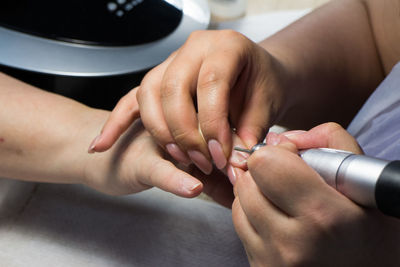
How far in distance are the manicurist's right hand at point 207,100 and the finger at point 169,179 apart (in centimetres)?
2

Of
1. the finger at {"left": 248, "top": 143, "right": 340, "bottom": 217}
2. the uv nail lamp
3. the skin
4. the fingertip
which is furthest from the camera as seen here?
the uv nail lamp

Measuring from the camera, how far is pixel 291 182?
1.00 feet

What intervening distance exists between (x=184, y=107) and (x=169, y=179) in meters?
0.07

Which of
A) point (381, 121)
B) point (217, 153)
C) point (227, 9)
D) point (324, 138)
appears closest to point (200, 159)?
point (217, 153)

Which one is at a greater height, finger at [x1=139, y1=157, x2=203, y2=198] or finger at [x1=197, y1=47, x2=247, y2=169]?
finger at [x1=197, y1=47, x2=247, y2=169]

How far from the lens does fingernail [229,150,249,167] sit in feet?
1.38

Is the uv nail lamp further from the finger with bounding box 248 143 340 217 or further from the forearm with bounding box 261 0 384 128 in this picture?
the finger with bounding box 248 143 340 217

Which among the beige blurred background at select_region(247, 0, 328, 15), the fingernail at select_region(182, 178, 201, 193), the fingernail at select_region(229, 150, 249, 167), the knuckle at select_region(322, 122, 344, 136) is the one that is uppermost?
the knuckle at select_region(322, 122, 344, 136)

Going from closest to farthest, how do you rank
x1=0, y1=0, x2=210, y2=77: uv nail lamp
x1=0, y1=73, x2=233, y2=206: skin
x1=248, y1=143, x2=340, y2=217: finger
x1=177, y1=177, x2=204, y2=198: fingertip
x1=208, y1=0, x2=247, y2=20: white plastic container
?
x1=248, y1=143, x2=340, y2=217: finger → x1=177, y1=177, x2=204, y2=198: fingertip → x1=0, y1=73, x2=233, y2=206: skin → x1=0, y1=0, x2=210, y2=77: uv nail lamp → x1=208, y1=0, x2=247, y2=20: white plastic container

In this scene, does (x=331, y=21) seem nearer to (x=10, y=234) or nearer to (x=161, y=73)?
(x=161, y=73)


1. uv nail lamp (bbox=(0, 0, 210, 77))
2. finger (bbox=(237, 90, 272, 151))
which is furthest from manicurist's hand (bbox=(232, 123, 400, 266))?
uv nail lamp (bbox=(0, 0, 210, 77))

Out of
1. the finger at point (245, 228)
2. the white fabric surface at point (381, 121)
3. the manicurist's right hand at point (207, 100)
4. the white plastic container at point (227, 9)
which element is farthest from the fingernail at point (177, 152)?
the white plastic container at point (227, 9)

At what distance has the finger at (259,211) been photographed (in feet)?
1.07

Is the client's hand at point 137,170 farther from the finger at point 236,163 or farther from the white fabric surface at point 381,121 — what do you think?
the white fabric surface at point 381,121
